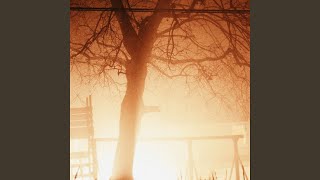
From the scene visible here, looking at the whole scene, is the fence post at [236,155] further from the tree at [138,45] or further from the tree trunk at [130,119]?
the tree trunk at [130,119]

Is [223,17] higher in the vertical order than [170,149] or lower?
higher

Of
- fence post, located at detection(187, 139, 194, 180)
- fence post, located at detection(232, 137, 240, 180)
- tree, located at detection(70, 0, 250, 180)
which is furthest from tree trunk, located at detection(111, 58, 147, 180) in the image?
fence post, located at detection(232, 137, 240, 180)

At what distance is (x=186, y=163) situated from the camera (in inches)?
194

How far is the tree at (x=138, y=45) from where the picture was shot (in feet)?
15.6

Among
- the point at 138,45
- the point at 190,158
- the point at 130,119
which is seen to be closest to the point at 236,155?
the point at 190,158

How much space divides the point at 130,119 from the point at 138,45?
34.8 inches

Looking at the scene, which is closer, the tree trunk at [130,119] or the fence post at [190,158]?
the tree trunk at [130,119]

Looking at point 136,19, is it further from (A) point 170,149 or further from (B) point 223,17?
(A) point 170,149

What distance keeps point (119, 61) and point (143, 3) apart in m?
0.75

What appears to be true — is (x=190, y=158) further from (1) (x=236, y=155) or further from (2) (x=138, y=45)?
(2) (x=138, y=45)

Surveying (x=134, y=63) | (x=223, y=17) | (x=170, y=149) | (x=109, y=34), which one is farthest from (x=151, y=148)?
(x=223, y=17)

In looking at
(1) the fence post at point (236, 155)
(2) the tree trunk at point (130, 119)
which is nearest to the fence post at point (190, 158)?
(1) the fence post at point (236, 155)

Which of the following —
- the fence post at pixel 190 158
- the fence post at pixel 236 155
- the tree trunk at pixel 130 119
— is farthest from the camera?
the fence post at pixel 236 155

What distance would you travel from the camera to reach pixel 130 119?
4.74 meters
